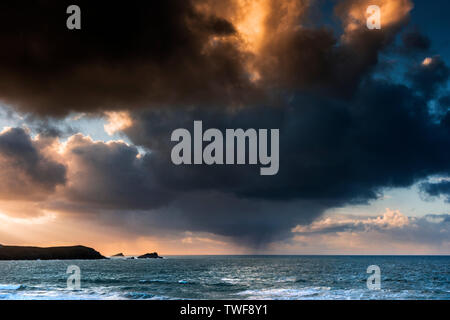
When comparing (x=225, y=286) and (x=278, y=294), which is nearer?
(x=278, y=294)

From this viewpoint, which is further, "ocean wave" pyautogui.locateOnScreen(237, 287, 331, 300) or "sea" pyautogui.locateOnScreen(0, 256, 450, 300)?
"sea" pyautogui.locateOnScreen(0, 256, 450, 300)

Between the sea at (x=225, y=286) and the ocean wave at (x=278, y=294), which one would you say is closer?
the ocean wave at (x=278, y=294)

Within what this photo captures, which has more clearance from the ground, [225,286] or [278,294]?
[278,294]
